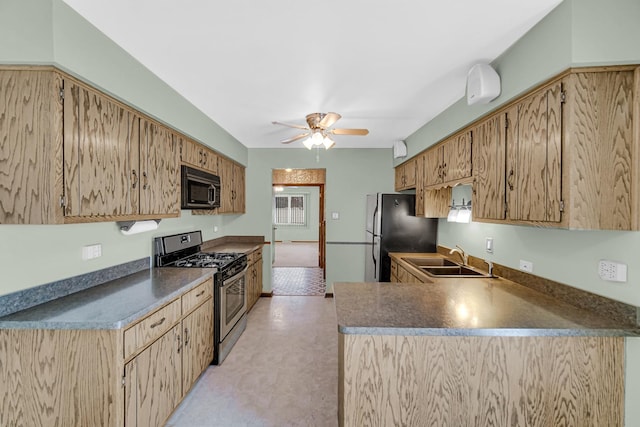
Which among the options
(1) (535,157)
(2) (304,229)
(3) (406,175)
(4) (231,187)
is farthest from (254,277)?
(2) (304,229)

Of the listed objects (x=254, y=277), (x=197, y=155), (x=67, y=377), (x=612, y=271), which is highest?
(x=197, y=155)

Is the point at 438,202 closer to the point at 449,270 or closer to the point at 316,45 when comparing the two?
the point at 449,270

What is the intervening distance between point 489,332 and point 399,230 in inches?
97.0

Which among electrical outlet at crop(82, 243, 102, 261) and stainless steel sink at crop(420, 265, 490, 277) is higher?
electrical outlet at crop(82, 243, 102, 261)

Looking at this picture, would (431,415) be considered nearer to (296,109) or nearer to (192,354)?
(192,354)

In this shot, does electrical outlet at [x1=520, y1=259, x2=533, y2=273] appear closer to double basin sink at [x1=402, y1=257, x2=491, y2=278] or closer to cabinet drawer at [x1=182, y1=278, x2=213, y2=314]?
double basin sink at [x1=402, y1=257, x2=491, y2=278]

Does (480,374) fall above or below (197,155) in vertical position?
below

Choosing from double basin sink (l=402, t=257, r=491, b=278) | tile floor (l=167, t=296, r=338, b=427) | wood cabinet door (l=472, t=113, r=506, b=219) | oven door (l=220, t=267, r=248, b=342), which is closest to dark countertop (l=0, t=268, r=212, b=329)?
oven door (l=220, t=267, r=248, b=342)

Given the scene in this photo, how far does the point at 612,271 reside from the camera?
1.47m

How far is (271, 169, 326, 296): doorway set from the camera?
5.25m

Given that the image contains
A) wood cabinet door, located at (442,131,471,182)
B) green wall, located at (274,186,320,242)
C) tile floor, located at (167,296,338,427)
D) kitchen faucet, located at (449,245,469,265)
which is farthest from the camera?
green wall, located at (274,186,320,242)

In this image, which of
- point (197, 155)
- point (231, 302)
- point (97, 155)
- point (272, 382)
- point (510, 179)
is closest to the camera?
point (97, 155)

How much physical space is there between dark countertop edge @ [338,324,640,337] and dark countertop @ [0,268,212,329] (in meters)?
1.23

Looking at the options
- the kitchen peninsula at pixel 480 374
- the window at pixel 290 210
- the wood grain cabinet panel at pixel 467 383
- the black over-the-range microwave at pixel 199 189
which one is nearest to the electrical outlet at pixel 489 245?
the kitchen peninsula at pixel 480 374
